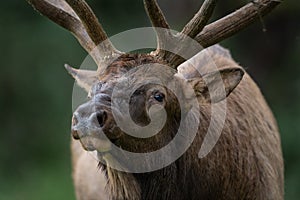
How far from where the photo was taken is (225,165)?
530 centimetres

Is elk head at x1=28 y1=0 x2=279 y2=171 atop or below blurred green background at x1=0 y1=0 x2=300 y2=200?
atop

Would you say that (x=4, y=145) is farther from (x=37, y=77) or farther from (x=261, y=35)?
(x=261, y=35)

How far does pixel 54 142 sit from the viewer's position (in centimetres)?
1155

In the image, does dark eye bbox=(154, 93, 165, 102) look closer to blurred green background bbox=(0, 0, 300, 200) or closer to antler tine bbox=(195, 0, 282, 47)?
antler tine bbox=(195, 0, 282, 47)

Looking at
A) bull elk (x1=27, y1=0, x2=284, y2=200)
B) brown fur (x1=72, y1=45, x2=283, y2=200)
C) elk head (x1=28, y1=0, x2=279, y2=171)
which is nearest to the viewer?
elk head (x1=28, y1=0, x2=279, y2=171)

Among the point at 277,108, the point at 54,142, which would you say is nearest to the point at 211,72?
the point at 277,108

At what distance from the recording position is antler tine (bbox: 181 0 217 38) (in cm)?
507

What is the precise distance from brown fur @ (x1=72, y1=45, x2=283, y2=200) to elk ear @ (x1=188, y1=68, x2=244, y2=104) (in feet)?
0.45

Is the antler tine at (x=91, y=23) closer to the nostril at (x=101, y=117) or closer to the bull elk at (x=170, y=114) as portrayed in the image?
the bull elk at (x=170, y=114)

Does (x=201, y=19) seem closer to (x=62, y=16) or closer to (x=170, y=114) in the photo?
(x=170, y=114)

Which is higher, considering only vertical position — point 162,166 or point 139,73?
point 139,73

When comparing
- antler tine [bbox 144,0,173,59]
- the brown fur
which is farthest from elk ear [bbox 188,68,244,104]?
antler tine [bbox 144,0,173,59]

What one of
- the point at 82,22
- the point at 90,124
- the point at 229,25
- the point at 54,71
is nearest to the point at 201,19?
the point at 229,25

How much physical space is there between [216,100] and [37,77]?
711 centimetres
